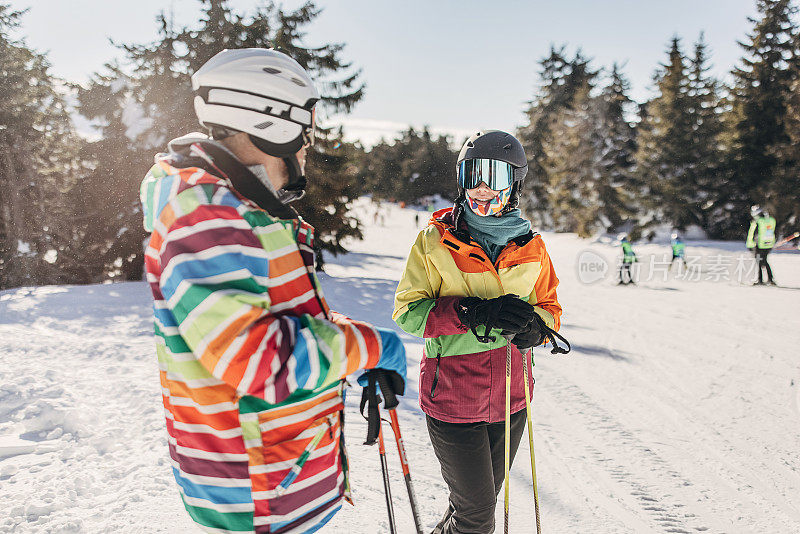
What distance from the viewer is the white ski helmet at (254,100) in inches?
58.7

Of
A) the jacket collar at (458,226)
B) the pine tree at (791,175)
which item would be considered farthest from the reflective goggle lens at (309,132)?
the pine tree at (791,175)

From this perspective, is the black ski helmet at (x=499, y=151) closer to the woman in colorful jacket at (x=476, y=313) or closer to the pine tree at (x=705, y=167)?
the woman in colorful jacket at (x=476, y=313)

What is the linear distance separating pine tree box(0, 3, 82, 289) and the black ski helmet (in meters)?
19.6

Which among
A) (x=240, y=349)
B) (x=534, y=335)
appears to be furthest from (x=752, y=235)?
(x=240, y=349)

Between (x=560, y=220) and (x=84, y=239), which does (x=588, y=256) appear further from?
(x=84, y=239)

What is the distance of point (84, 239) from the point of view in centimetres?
1823

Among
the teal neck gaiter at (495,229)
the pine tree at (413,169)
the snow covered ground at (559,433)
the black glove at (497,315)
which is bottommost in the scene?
A: the snow covered ground at (559,433)

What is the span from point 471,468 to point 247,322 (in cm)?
165

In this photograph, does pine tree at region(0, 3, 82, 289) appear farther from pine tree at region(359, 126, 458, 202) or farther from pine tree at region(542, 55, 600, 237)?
pine tree at region(359, 126, 458, 202)

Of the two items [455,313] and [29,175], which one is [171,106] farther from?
[455,313]

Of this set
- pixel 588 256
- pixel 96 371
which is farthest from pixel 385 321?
pixel 588 256

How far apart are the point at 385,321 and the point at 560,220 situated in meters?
29.9

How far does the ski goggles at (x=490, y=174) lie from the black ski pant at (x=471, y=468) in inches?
52.7

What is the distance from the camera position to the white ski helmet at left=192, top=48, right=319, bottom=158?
149cm
